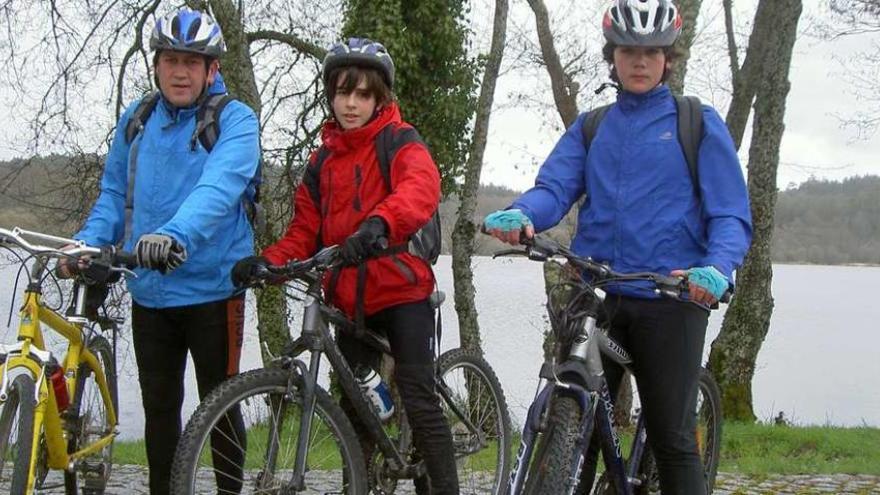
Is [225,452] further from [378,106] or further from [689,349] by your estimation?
[689,349]

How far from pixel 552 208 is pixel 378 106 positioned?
77 cm

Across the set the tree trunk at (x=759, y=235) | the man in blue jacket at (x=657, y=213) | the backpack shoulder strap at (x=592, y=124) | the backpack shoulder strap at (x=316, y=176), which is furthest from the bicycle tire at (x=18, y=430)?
the tree trunk at (x=759, y=235)

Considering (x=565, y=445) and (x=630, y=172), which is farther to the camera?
(x=630, y=172)

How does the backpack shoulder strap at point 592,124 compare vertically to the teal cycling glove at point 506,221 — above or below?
above

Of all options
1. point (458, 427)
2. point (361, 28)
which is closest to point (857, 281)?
point (361, 28)

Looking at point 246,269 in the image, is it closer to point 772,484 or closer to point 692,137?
point 692,137

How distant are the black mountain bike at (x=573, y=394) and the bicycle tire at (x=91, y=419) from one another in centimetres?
185

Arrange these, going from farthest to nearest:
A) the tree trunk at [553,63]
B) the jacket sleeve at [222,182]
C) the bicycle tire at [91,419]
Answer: the tree trunk at [553,63] → the bicycle tire at [91,419] → the jacket sleeve at [222,182]

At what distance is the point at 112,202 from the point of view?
4020 mm

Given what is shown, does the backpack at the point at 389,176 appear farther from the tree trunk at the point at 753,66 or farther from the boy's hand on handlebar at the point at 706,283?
the tree trunk at the point at 753,66

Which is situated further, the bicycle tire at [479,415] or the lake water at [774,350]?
the lake water at [774,350]

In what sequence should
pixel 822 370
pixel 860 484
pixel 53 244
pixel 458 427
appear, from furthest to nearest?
pixel 822 370 → pixel 860 484 → pixel 458 427 → pixel 53 244

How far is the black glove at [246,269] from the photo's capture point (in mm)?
3539

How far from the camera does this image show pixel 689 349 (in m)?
3.51
